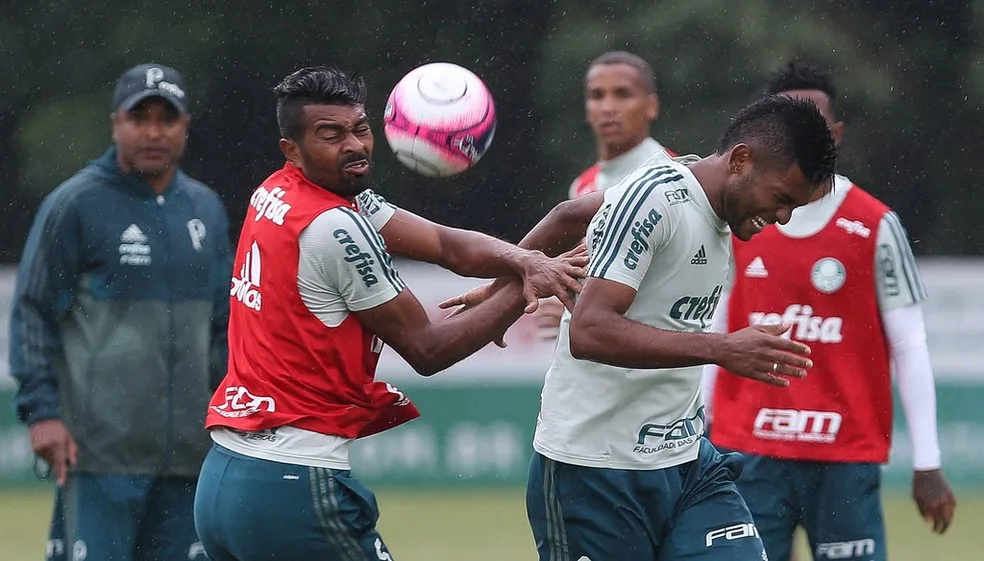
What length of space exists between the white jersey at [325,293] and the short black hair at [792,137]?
1.10 metres

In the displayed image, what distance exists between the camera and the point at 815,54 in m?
15.2

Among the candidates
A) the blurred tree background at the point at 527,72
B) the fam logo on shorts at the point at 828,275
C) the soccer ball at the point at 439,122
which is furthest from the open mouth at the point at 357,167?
the blurred tree background at the point at 527,72

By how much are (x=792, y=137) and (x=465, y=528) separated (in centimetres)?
567

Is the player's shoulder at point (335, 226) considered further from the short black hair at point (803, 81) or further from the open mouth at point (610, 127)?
the open mouth at point (610, 127)

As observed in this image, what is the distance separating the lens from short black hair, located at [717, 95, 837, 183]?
4.56m

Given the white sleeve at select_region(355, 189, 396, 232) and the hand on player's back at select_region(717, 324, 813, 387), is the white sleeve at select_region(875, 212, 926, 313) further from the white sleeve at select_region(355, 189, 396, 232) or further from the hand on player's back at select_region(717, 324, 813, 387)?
the white sleeve at select_region(355, 189, 396, 232)

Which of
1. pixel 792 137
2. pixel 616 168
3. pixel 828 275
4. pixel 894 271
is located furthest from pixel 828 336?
pixel 616 168

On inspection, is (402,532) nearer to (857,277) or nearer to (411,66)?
(857,277)

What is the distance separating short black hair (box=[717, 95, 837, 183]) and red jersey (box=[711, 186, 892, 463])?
1104 millimetres

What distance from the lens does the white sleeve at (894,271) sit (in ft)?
18.7

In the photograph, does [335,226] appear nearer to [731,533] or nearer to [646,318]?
[646,318]

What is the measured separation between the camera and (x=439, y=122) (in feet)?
17.1

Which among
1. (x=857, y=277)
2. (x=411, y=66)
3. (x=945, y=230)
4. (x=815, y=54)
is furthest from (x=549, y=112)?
(x=857, y=277)

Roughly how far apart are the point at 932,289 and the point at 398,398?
7.57m
